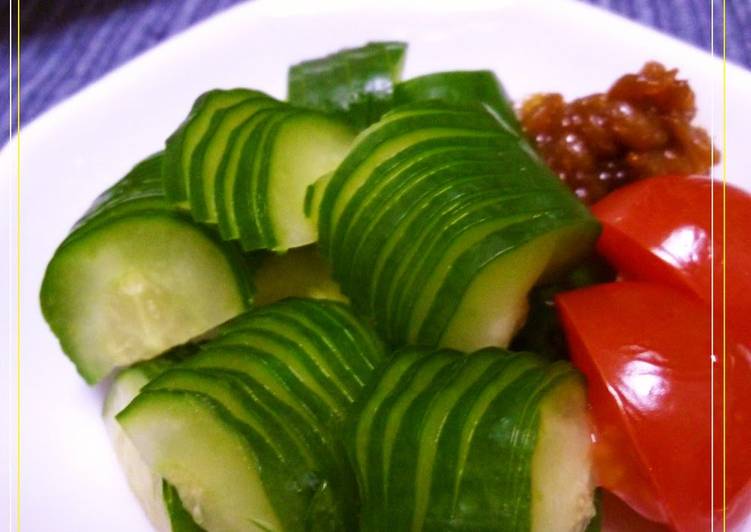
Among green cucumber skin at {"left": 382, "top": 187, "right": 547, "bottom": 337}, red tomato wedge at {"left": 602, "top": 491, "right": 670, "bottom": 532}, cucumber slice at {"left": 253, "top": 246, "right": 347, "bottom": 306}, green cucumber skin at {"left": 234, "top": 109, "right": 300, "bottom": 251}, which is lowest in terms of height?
red tomato wedge at {"left": 602, "top": 491, "right": 670, "bottom": 532}

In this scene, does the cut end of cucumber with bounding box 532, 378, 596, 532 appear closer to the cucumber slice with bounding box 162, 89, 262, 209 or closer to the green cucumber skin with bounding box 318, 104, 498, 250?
the green cucumber skin with bounding box 318, 104, 498, 250

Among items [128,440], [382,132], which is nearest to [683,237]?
[382,132]

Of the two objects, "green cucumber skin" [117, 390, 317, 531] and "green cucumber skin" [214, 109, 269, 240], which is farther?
"green cucumber skin" [214, 109, 269, 240]

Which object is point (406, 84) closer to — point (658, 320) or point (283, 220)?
point (283, 220)

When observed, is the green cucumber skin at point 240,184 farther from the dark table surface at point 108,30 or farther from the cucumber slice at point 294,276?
the dark table surface at point 108,30

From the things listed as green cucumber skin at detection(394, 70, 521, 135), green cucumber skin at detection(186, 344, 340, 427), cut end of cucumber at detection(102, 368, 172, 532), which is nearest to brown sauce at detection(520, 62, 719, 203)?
green cucumber skin at detection(394, 70, 521, 135)

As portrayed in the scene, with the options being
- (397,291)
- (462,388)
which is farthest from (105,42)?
(462,388)
